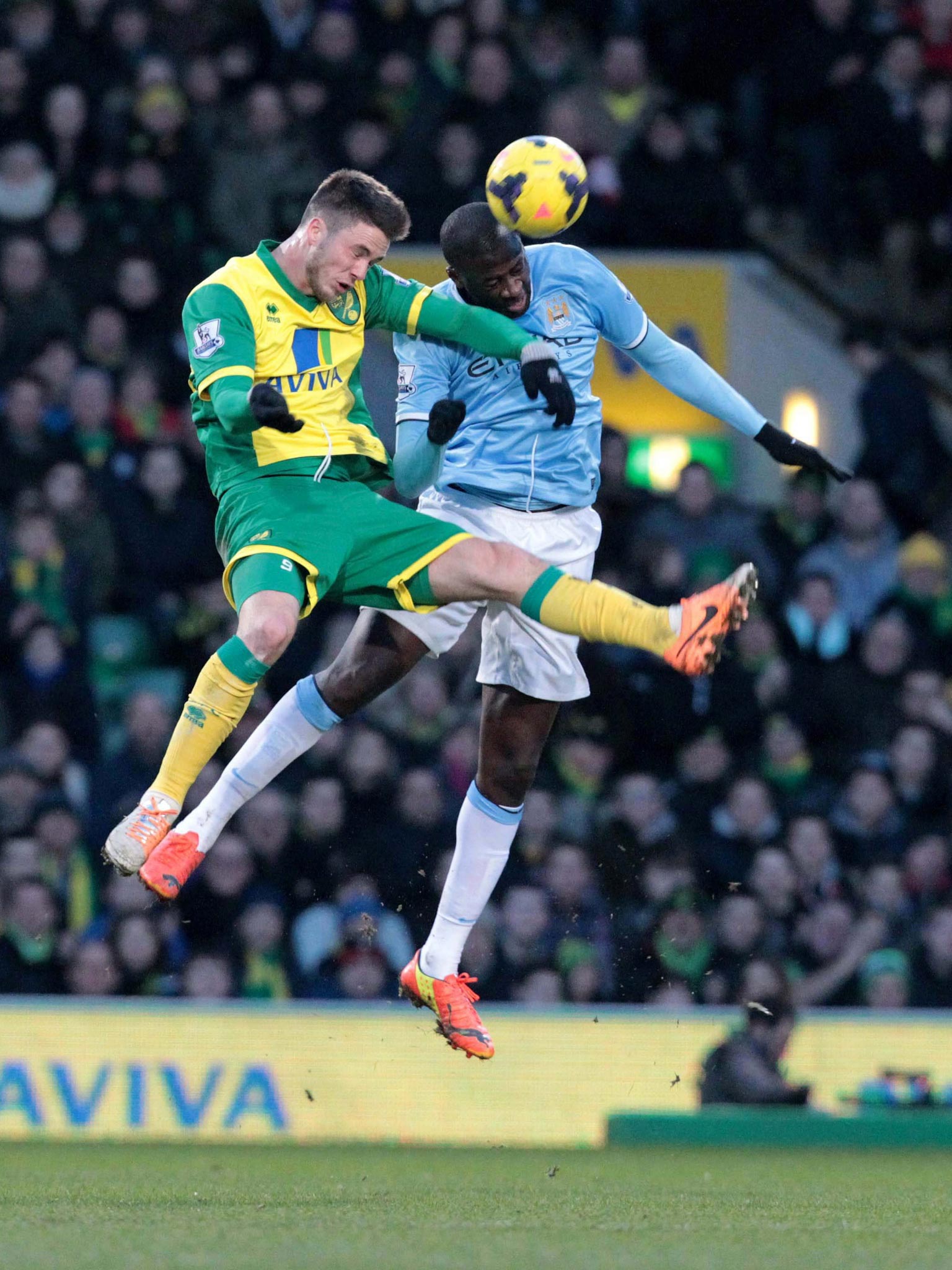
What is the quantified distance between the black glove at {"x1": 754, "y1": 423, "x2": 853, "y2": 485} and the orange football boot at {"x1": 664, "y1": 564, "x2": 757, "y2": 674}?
2.25 feet

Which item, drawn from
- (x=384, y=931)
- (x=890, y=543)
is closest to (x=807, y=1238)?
(x=384, y=931)

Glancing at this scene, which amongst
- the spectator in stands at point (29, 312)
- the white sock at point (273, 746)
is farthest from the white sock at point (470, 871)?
the spectator in stands at point (29, 312)

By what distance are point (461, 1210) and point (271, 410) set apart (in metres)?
2.38

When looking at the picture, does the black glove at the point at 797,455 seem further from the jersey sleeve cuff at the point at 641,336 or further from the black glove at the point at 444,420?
the black glove at the point at 444,420

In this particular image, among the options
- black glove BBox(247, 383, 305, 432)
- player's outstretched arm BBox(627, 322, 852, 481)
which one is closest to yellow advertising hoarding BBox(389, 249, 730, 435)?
player's outstretched arm BBox(627, 322, 852, 481)

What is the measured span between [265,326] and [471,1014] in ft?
7.55

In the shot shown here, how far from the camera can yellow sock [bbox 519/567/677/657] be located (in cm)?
614

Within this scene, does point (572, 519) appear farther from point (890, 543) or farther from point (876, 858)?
point (890, 543)

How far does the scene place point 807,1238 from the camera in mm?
5719

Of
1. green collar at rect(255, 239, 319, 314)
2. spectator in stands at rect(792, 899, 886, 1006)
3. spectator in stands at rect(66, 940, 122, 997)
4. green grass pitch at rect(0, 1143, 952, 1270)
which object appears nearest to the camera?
green grass pitch at rect(0, 1143, 952, 1270)

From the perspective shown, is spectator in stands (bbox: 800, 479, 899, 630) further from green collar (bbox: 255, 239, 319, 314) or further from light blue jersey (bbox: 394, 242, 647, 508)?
green collar (bbox: 255, 239, 319, 314)

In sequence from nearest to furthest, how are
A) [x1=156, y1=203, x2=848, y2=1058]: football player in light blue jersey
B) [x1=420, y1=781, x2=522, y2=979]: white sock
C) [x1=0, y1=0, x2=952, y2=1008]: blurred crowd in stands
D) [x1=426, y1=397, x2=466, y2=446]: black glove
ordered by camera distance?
1. [x1=426, y1=397, x2=466, y2=446]: black glove
2. [x1=156, y1=203, x2=848, y2=1058]: football player in light blue jersey
3. [x1=420, y1=781, x2=522, y2=979]: white sock
4. [x1=0, y1=0, x2=952, y2=1008]: blurred crowd in stands

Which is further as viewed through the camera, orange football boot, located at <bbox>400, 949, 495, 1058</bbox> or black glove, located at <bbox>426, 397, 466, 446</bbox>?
orange football boot, located at <bbox>400, 949, 495, 1058</bbox>

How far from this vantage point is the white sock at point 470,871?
7.18 meters
